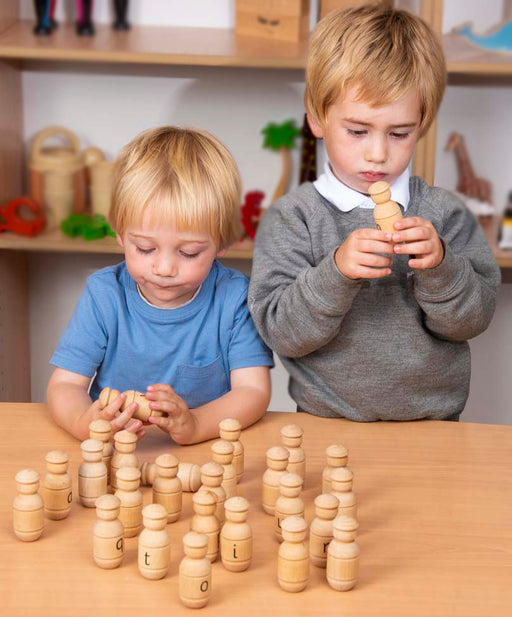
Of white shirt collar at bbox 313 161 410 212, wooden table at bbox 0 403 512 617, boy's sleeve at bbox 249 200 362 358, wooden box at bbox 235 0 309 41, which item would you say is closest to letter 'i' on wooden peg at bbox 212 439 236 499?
wooden table at bbox 0 403 512 617

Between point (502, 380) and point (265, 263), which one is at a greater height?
point (265, 263)

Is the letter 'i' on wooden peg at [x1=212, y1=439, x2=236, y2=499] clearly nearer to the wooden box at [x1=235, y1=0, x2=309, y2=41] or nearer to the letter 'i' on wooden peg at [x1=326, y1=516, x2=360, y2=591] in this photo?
the letter 'i' on wooden peg at [x1=326, y1=516, x2=360, y2=591]

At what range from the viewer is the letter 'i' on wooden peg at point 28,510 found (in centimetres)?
80

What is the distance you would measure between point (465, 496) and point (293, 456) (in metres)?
0.17

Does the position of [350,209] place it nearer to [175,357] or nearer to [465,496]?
[175,357]

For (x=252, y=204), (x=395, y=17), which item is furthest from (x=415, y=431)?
(x=252, y=204)

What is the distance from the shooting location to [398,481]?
938 mm

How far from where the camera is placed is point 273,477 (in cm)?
88

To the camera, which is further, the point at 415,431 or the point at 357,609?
the point at 415,431

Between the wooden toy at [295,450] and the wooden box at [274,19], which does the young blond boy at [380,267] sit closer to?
the wooden toy at [295,450]

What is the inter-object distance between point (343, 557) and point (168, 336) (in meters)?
0.55

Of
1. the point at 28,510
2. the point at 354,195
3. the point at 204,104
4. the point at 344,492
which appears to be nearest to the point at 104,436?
the point at 28,510

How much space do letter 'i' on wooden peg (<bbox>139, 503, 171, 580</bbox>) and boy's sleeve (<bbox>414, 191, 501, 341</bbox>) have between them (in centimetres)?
48

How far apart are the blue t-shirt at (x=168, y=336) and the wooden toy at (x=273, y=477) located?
1.00 feet
